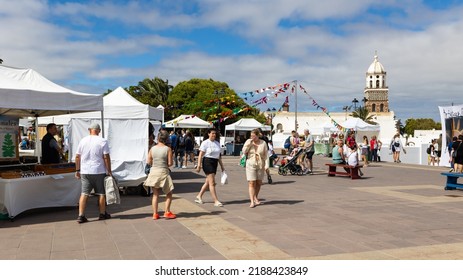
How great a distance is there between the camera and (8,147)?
983 cm

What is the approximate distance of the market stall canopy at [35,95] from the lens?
7613 mm

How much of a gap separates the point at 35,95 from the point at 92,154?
5.51 ft

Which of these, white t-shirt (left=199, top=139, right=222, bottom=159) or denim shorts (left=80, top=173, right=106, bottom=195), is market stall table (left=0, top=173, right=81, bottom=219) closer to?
denim shorts (left=80, top=173, right=106, bottom=195)

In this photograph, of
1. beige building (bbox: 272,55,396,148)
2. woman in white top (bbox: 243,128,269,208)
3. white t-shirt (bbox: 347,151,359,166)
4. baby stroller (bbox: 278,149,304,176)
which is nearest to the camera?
woman in white top (bbox: 243,128,269,208)

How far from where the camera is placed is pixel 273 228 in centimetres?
709

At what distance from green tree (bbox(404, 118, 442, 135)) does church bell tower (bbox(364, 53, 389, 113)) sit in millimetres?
9481

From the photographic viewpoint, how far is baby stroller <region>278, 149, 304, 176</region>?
16.3 m

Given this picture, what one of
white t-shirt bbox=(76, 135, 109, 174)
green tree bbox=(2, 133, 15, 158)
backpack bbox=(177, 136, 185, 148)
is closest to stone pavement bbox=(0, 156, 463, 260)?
white t-shirt bbox=(76, 135, 109, 174)

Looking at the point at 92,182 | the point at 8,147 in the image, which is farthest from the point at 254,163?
the point at 8,147

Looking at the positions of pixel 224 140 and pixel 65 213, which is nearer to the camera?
pixel 65 213

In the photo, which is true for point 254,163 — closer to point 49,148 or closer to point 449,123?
point 49,148

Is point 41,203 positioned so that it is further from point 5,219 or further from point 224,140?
point 224,140
